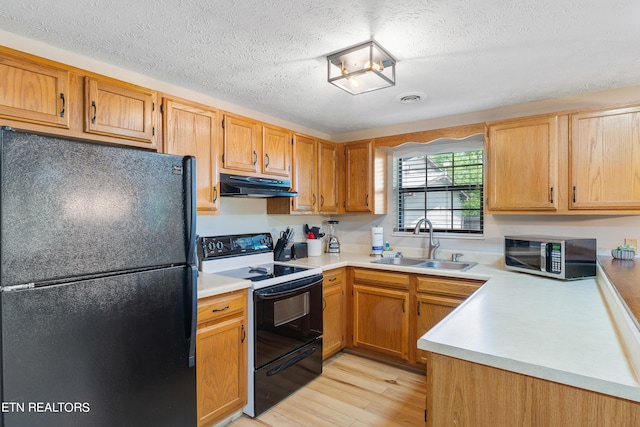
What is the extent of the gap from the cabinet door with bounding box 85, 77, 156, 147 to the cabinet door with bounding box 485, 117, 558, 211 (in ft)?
8.17

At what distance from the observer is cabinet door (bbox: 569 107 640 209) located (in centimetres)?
215

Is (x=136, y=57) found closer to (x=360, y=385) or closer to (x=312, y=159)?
(x=312, y=159)

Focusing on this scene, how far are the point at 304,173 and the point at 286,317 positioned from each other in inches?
53.9

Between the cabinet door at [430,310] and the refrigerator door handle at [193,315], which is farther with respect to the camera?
the cabinet door at [430,310]

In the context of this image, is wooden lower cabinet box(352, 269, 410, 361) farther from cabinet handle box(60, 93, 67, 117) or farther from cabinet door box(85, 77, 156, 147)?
cabinet handle box(60, 93, 67, 117)

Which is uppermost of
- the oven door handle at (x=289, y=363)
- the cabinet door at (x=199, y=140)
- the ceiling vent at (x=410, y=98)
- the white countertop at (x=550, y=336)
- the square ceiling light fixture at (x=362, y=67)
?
the ceiling vent at (x=410, y=98)

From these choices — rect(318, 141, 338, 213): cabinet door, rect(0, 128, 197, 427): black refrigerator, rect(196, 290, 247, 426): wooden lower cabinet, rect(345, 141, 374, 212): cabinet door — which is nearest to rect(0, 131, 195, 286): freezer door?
rect(0, 128, 197, 427): black refrigerator

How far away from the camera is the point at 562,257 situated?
6.95 feet

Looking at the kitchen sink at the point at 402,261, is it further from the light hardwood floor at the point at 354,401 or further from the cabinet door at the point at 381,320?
the light hardwood floor at the point at 354,401

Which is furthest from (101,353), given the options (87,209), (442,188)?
(442,188)

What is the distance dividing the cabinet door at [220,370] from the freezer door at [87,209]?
594 millimetres

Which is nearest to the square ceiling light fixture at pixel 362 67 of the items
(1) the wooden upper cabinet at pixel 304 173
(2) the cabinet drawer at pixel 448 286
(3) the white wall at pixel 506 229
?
(1) the wooden upper cabinet at pixel 304 173

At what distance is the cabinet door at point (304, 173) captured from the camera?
9.98 ft

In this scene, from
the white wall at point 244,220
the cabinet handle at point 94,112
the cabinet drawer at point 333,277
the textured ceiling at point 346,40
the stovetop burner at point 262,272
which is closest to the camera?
the textured ceiling at point 346,40
